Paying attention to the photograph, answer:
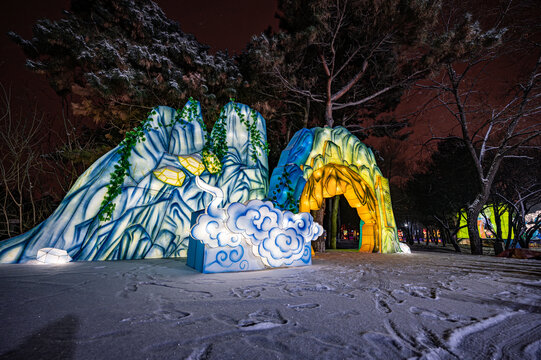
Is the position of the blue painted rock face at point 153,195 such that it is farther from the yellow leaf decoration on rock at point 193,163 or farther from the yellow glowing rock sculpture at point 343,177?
the yellow glowing rock sculpture at point 343,177

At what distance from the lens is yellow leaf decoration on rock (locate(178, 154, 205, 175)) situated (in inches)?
250

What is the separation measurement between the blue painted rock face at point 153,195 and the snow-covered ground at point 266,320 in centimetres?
210

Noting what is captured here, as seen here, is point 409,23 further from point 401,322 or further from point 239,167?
point 401,322

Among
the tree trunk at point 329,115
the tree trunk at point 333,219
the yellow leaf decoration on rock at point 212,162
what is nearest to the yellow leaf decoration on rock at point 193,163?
the yellow leaf decoration on rock at point 212,162

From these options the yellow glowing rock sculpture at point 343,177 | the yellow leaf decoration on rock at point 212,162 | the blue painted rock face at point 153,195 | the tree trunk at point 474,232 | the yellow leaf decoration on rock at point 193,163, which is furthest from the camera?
the tree trunk at point 474,232

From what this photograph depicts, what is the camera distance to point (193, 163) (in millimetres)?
6441

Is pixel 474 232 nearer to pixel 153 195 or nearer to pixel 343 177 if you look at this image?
pixel 343 177

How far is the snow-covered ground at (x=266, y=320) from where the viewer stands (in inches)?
47.7

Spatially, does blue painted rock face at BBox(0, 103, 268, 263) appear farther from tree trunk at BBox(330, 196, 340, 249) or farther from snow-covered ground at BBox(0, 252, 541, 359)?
tree trunk at BBox(330, 196, 340, 249)

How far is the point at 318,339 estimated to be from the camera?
1.35 metres

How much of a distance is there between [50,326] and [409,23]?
35.3 ft

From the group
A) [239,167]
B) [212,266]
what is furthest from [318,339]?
[239,167]

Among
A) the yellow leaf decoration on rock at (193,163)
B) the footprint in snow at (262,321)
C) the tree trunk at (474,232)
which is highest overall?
the yellow leaf decoration on rock at (193,163)

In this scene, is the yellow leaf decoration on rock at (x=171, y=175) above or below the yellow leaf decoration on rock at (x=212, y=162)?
below
